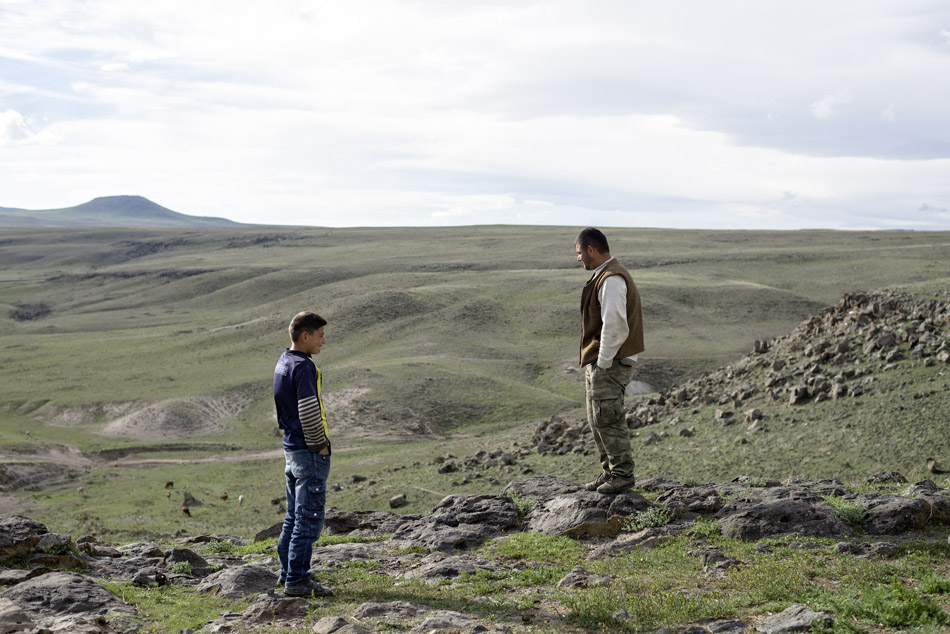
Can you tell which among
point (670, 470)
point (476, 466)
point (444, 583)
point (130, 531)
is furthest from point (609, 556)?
point (130, 531)

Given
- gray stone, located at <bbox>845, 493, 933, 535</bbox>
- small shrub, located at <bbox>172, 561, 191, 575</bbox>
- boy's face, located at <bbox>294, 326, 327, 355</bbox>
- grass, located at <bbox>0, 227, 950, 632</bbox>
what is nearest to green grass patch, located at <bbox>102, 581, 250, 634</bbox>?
grass, located at <bbox>0, 227, 950, 632</bbox>

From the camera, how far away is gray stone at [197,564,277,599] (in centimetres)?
957

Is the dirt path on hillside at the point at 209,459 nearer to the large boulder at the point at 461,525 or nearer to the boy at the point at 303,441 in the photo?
the large boulder at the point at 461,525

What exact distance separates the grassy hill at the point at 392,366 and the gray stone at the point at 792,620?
12.0m

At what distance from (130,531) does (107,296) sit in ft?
324

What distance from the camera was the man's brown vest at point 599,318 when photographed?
9.98 m

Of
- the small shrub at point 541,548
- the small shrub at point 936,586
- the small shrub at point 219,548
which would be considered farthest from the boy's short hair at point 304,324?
the small shrub at point 936,586

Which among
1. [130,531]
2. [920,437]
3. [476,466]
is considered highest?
[920,437]

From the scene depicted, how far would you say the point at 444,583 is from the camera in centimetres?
929

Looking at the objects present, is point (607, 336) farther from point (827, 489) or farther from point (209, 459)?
point (209, 459)

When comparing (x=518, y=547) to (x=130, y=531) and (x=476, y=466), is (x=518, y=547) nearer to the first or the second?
(x=476, y=466)

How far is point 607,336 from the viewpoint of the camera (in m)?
9.82

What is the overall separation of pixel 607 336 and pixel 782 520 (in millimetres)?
3390

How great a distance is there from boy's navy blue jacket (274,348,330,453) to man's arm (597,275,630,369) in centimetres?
364
